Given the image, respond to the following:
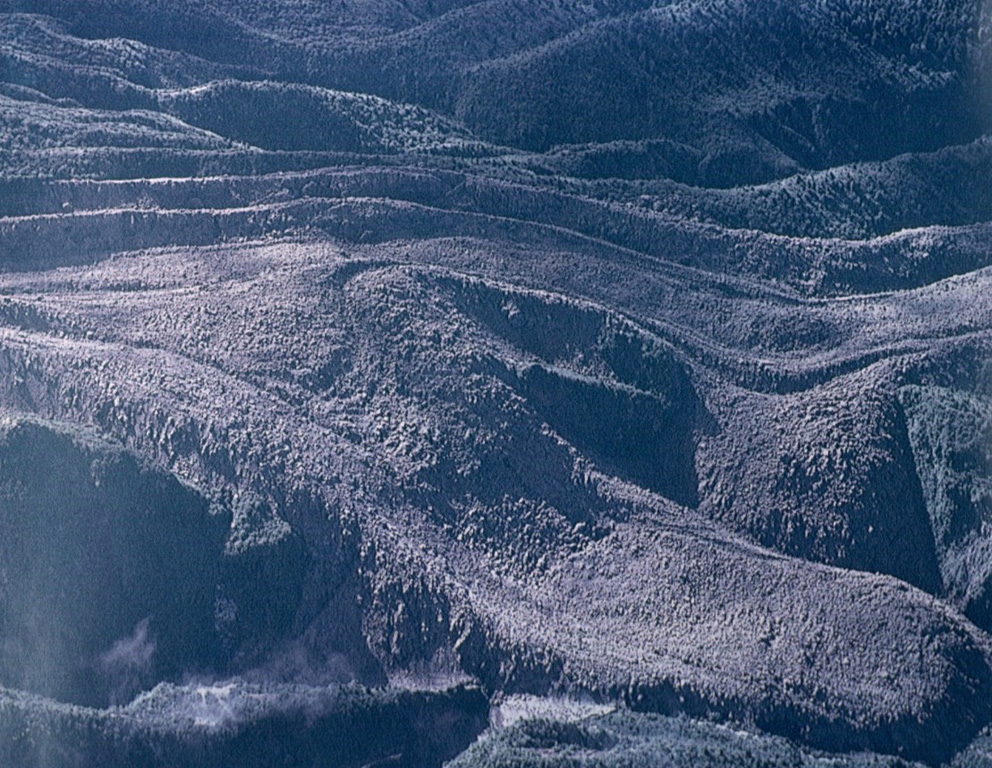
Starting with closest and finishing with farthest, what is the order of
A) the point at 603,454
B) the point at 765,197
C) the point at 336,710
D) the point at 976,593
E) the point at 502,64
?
the point at 336,710 → the point at 976,593 → the point at 603,454 → the point at 765,197 → the point at 502,64

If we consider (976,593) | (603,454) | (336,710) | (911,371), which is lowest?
(336,710)

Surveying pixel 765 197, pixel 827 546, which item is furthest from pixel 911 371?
pixel 765 197

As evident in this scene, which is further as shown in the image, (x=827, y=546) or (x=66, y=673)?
(x=827, y=546)

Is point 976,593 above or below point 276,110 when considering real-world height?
below

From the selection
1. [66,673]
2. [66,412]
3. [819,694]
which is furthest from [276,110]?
[819,694]

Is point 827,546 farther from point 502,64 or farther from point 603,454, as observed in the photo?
point 502,64

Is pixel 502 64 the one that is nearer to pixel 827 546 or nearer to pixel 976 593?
pixel 827 546

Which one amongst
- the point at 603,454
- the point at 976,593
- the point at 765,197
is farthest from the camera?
the point at 765,197

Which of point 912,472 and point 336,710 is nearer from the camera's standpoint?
point 336,710

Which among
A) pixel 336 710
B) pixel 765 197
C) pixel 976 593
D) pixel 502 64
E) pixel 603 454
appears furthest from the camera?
pixel 502 64
